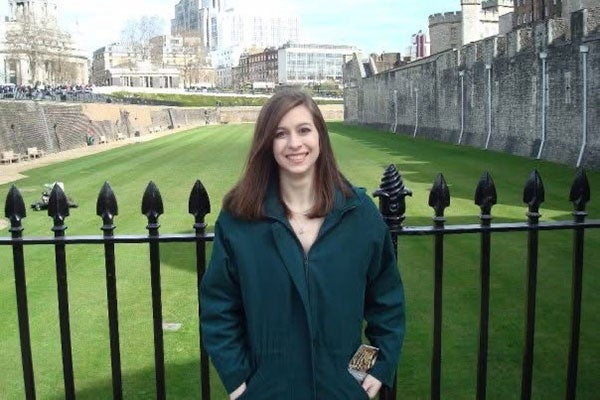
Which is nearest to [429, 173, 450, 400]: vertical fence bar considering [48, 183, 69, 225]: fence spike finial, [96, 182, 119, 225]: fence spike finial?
[96, 182, 119, 225]: fence spike finial

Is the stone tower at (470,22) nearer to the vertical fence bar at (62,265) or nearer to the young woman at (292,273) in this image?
the vertical fence bar at (62,265)

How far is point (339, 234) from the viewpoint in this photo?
2.62 meters

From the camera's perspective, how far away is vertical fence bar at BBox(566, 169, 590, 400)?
3.20 m

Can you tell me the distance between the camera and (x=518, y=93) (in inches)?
1067

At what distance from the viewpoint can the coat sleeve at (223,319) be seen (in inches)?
104

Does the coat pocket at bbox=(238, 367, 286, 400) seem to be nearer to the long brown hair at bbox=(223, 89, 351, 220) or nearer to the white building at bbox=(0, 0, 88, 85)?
the long brown hair at bbox=(223, 89, 351, 220)

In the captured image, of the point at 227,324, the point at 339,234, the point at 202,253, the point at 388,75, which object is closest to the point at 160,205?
the point at 202,253

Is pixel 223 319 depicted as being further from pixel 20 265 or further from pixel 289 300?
pixel 20 265

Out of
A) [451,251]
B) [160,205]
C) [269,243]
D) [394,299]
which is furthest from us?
[451,251]

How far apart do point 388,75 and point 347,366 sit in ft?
167

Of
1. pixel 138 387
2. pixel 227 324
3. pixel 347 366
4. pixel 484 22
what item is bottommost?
pixel 138 387

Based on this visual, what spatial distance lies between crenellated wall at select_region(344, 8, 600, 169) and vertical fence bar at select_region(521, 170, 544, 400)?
18146mm

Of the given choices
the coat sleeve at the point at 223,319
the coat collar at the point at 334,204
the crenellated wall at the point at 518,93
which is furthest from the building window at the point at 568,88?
the coat sleeve at the point at 223,319

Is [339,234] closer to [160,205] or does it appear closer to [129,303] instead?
[160,205]
